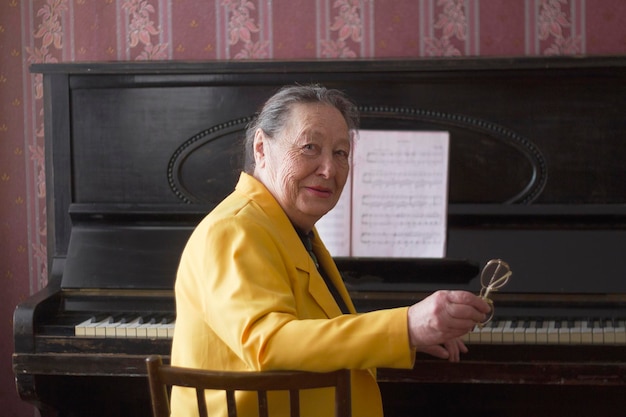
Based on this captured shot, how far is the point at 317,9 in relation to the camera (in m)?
2.94

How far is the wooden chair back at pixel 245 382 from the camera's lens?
119 centimetres

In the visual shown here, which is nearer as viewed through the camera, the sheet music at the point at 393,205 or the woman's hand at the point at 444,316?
the woman's hand at the point at 444,316

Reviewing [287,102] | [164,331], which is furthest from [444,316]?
[164,331]

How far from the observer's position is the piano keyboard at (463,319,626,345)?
7.34 ft

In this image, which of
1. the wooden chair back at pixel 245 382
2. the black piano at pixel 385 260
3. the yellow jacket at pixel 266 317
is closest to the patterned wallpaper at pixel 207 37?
the black piano at pixel 385 260

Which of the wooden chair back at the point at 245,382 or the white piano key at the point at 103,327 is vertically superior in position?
the wooden chair back at the point at 245,382

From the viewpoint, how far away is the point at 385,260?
2492mm

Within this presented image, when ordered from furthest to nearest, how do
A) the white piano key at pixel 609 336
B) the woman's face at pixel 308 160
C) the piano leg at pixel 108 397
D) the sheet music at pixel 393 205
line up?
the piano leg at pixel 108 397 → the sheet music at pixel 393 205 → the white piano key at pixel 609 336 → the woman's face at pixel 308 160

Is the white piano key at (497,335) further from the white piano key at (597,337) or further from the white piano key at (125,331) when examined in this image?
the white piano key at (125,331)

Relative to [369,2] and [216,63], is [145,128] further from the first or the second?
[369,2]

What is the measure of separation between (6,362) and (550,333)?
2.12m

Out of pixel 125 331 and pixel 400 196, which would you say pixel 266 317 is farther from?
pixel 400 196

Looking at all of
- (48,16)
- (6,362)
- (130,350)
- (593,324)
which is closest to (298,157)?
(130,350)

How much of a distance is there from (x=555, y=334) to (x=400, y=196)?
0.64 meters
